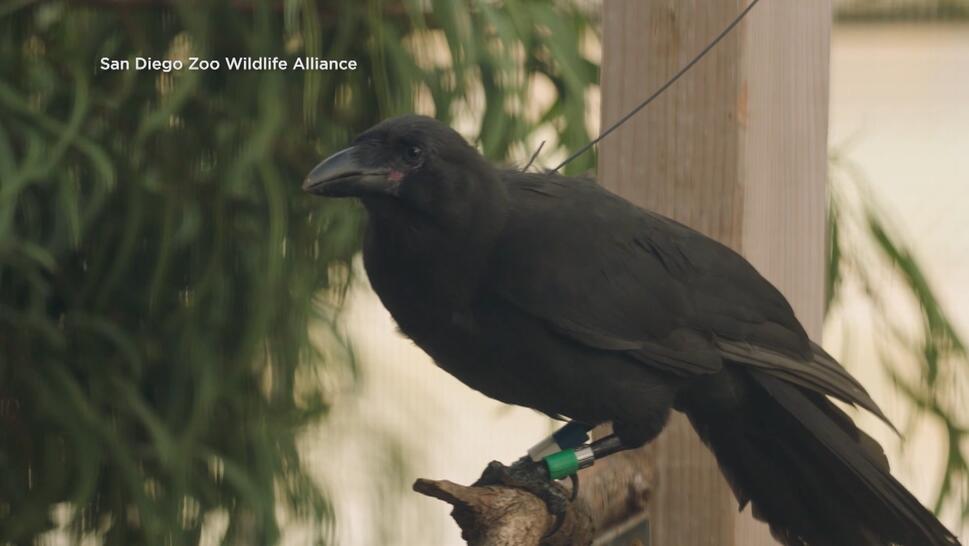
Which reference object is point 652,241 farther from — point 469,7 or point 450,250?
point 469,7

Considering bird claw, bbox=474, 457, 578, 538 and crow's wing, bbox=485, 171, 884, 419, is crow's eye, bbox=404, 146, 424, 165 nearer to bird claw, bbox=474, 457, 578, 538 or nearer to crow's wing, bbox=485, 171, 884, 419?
crow's wing, bbox=485, 171, 884, 419

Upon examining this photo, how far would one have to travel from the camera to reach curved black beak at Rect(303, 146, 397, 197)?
1.04 metres

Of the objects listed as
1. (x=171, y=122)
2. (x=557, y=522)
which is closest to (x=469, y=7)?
(x=171, y=122)

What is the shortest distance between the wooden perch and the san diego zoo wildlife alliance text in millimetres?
611

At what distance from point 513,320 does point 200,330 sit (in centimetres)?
64

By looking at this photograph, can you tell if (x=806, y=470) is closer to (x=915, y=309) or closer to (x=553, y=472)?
(x=553, y=472)

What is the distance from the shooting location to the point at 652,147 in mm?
1324

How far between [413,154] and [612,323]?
22cm

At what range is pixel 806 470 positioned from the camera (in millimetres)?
1240

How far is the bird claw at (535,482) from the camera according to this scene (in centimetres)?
114

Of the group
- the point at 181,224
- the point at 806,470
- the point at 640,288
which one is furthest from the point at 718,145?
the point at 181,224

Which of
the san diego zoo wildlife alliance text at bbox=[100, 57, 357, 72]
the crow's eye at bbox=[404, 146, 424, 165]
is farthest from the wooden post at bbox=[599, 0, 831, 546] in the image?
the san diego zoo wildlife alliance text at bbox=[100, 57, 357, 72]

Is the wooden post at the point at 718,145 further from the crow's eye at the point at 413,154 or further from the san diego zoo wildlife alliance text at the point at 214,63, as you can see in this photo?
the san diego zoo wildlife alliance text at the point at 214,63

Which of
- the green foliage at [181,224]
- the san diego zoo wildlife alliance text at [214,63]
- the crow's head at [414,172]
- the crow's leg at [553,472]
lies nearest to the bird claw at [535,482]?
the crow's leg at [553,472]
